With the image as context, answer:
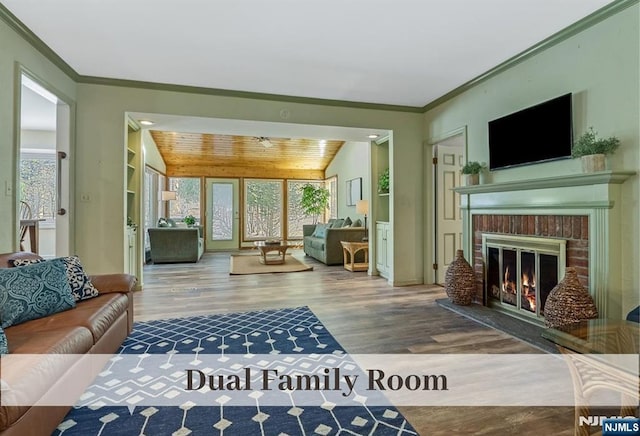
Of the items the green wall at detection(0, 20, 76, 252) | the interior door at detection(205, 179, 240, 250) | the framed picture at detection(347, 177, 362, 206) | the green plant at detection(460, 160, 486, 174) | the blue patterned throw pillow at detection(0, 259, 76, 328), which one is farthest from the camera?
the interior door at detection(205, 179, 240, 250)

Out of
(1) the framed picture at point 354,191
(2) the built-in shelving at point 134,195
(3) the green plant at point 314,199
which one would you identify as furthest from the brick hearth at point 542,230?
(3) the green plant at point 314,199

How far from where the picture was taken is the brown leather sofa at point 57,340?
54.0 inches

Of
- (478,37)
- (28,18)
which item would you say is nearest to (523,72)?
(478,37)

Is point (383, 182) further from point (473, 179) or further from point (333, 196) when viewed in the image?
point (333, 196)

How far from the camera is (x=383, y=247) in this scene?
5.62 m

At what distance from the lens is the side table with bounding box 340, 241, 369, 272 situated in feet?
20.6

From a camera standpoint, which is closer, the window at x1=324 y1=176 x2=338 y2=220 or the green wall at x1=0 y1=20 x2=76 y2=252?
the green wall at x1=0 y1=20 x2=76 y2=252

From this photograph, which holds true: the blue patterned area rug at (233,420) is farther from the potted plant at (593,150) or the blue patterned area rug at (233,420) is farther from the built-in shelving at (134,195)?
the built-in shelving at (134,195)

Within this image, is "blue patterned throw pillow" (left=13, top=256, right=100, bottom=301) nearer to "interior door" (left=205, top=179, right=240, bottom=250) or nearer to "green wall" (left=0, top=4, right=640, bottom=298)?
"green wall" (left=0, top=4, right=640, bottom=298)

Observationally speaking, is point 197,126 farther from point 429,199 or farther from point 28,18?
point 429,199

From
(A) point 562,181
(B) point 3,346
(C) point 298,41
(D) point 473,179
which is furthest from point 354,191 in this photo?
(B) point 3,346

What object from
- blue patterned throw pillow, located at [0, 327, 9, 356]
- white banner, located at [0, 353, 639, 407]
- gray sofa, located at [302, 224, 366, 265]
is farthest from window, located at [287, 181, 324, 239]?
blue patterned throw pillow, located at [0, 327, 9, 356]

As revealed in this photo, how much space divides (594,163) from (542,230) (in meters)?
0.76

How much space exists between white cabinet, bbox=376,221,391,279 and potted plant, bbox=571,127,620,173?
286 cm
